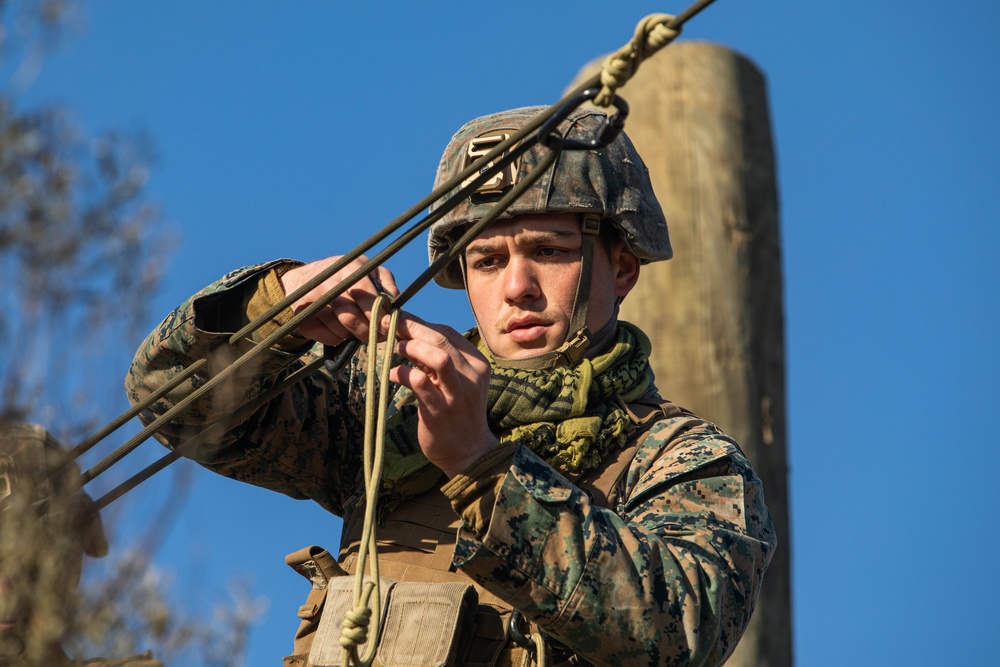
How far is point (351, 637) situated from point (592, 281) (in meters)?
1.36

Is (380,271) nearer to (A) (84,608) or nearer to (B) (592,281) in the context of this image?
(B) (592,281)

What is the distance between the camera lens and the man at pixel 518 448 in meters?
3.49

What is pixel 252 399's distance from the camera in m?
4.06

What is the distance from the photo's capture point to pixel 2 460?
10.7 feet

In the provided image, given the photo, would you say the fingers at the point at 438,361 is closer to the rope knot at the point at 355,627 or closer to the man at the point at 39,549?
the rope knot at the point at 355,627

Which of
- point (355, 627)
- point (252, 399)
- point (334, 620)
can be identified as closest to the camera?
point (355, 627)

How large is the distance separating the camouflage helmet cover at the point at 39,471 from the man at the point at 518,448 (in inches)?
27.2

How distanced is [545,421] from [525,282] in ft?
1.16

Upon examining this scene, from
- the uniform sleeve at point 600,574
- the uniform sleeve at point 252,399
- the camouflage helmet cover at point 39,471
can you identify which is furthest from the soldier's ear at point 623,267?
the camouflage helmet cover at point 39,471

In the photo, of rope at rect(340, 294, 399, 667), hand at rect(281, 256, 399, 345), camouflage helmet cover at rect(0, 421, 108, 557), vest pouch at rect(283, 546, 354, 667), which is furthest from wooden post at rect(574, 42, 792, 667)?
camouflage helmet cover at rect(0, 421, 108, 557)

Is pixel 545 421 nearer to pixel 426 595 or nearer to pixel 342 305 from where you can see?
pixel 426 595

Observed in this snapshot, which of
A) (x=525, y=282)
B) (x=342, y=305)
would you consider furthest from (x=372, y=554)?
(x=525, y=282)

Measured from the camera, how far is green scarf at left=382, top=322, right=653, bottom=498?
4117 millimetres

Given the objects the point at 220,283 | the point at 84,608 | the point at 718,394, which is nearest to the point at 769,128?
the point at 718,394
